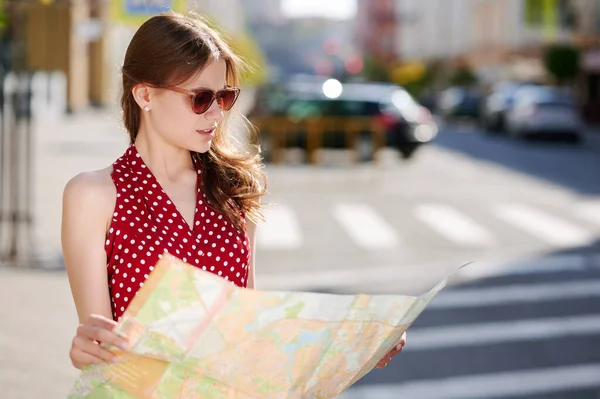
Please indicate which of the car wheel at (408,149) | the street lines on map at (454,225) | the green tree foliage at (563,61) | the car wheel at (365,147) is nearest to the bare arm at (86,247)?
the street lines on map at (454,225)

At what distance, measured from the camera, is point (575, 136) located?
32469 millimetres

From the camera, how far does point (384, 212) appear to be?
1466 centimetres

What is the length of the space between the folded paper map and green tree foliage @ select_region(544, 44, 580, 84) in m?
46.9

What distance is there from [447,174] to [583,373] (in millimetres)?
14854

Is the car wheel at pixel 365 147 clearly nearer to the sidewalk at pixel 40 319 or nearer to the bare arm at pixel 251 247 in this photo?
the sidewalk at pixel 40 319

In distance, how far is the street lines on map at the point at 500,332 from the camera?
291 inches

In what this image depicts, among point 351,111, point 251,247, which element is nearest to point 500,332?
point 251,247

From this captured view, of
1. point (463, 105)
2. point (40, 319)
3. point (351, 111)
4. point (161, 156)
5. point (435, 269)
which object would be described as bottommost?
point (463, 105)

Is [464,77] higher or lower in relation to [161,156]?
lower

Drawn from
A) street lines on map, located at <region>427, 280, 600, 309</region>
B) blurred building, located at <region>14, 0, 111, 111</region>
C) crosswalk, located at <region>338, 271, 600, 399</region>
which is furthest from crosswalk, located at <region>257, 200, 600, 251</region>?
blurred building, located at <region>14, 0, 111, 111</region>

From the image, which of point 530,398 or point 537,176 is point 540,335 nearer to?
point 530,398

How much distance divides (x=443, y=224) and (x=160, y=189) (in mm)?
11302

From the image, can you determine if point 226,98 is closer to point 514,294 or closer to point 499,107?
point 514,294

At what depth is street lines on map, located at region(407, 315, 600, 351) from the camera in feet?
24.2
